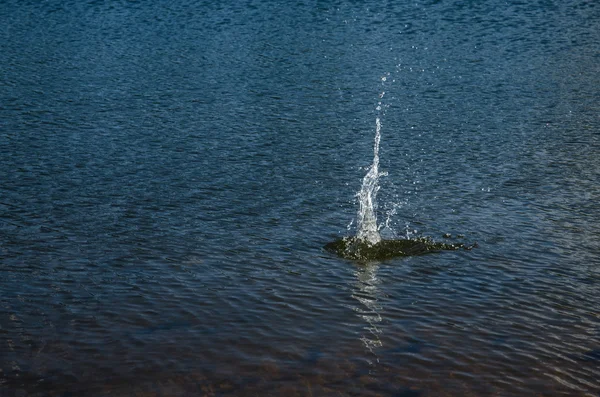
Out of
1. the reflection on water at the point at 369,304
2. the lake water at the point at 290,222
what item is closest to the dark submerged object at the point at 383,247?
the lake water at the point at 290,222

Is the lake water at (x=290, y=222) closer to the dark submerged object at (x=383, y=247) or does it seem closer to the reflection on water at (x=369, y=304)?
the reflection on water at (x=369, y=304)

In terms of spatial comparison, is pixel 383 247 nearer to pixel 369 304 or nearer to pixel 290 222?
pixel 290 222

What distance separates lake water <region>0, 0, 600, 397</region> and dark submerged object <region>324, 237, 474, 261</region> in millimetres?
368

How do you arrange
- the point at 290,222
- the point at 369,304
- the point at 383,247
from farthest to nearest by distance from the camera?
the point at 290,222, the point at 383,247, the point at 369,304

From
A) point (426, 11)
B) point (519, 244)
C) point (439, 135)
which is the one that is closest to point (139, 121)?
point (439, 135)

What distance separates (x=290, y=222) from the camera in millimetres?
17969

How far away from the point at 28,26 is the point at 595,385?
43.8 meters

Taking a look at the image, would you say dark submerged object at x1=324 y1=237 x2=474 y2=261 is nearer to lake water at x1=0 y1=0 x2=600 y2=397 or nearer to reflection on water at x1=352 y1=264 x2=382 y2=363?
lake water at x1=0 y1=0 x2=600 y2=397

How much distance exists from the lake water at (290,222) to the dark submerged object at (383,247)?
368mm

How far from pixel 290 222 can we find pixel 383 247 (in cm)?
237

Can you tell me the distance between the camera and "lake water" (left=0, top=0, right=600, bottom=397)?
38.6 ft

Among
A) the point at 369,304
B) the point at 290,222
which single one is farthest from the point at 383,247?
the point at 369,304

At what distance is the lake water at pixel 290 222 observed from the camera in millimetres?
11773

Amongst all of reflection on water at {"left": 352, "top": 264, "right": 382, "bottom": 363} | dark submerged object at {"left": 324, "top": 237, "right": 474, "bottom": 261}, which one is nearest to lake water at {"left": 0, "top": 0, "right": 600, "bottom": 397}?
reflection on water at {"left": 352, "top": 264, "right": 382, "bottom": 363}
